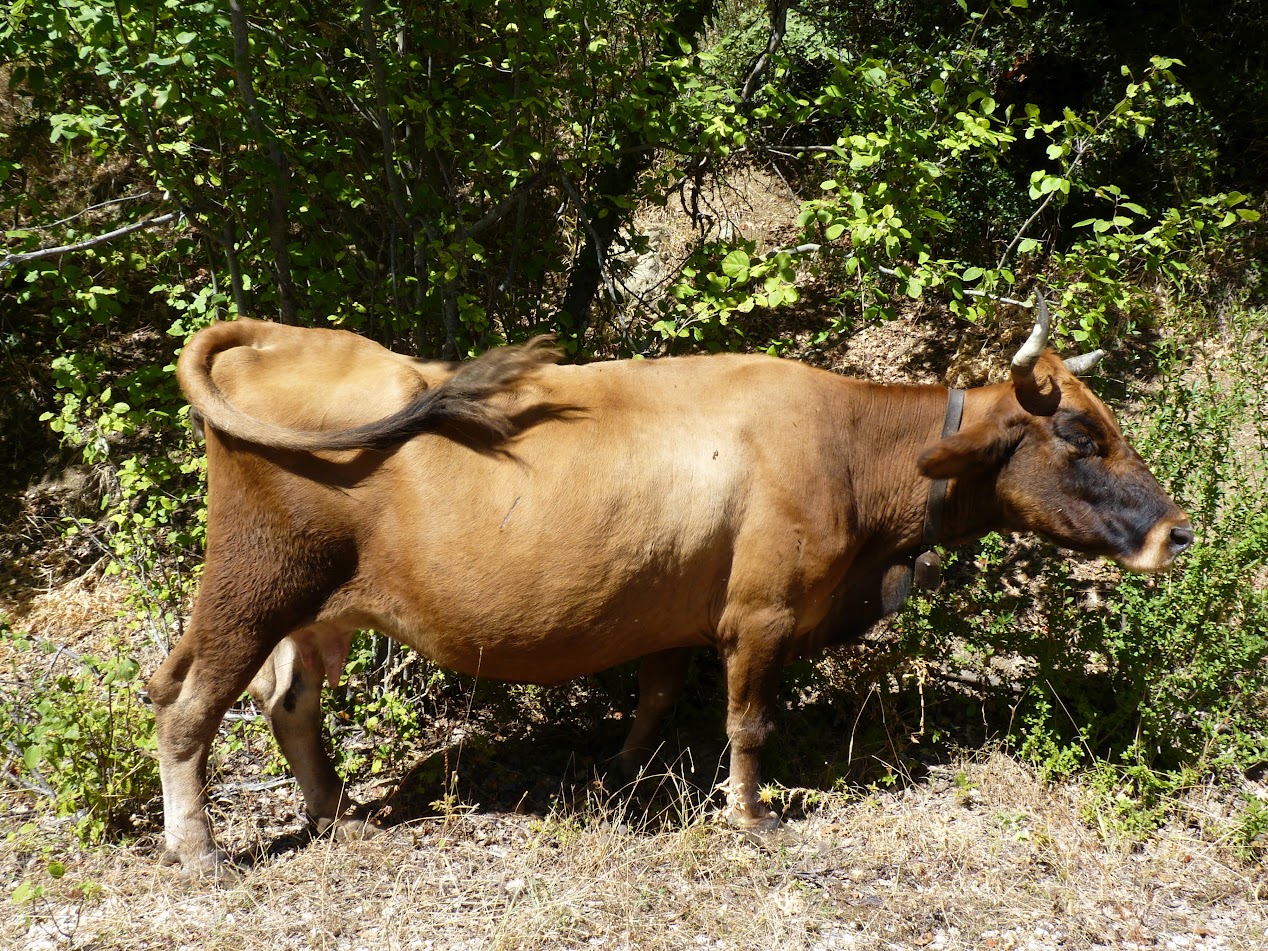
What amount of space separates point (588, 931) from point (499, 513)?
168 cm

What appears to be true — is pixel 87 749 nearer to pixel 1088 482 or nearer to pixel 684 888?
pixel 684 888

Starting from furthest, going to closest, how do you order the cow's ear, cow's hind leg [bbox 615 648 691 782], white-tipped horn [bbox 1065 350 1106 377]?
1. cow's hind leg [bbox 615 648 691 782]
2. white-tipped horn [bbox 1065 350 1106 377]
3. the cow's ear

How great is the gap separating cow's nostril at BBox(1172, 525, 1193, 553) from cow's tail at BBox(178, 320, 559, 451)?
10.0 feet

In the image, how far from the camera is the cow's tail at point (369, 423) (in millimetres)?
4098

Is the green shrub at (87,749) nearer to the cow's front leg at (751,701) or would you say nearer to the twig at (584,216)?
the cow's front leg at (751,701)

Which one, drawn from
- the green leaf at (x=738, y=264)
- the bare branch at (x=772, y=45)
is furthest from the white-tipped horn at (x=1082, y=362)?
the bare branch at (x=772, y=45)

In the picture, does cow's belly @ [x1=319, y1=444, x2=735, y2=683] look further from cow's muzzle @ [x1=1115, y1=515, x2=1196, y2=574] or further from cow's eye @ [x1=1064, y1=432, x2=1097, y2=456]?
cow's muzzle @ [x1=1115, y1=515, x2=1196, y2=574]

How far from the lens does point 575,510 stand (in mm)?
4324

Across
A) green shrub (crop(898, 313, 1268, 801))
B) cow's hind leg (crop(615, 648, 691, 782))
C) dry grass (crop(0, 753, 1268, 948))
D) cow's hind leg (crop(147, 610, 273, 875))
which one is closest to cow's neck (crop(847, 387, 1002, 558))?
green shrub (crop(898, 313, 1268, 801))

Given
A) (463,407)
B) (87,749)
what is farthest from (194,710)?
(463,407)

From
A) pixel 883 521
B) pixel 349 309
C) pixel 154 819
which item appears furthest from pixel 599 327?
pixel 154 819

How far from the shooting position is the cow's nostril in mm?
4641

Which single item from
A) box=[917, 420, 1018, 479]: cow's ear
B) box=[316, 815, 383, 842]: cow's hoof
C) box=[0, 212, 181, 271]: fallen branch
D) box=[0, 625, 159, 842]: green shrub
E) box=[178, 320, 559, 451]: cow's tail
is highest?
box=[0, 212, 181, 271]: fallen branch

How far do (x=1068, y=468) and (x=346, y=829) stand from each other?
148 inches
